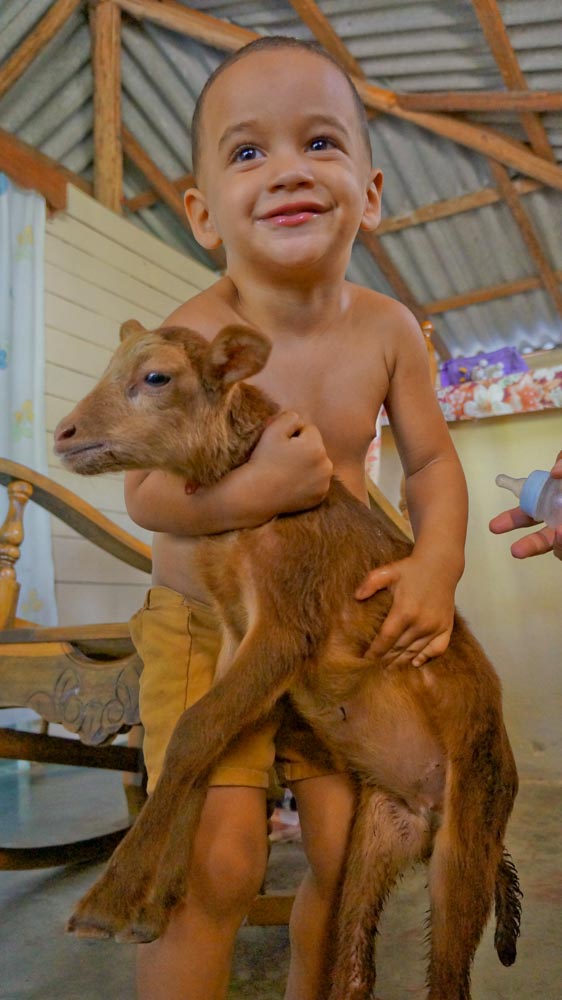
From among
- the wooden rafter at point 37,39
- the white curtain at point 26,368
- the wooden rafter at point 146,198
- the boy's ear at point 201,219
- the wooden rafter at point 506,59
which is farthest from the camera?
the wooden rafter at point 146,198

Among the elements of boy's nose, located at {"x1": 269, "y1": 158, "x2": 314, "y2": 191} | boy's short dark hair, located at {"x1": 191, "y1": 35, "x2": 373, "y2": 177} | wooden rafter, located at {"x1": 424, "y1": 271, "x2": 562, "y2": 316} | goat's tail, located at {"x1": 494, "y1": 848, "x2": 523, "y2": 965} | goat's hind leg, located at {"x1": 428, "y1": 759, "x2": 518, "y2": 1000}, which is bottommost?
A: goat's tail, located at {"x1": 494, "y1": 848, "x2": 523, "y2": 965}

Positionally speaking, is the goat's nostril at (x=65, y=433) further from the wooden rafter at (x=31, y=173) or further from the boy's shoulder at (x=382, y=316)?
the wooden rafter at (x=31, y=173)

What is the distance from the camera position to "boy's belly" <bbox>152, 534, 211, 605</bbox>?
1.19 m

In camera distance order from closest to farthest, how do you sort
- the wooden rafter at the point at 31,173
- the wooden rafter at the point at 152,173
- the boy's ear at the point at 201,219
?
the boy's ear at the point at 201,219, the wooden rafter at the point at 31,173, the wooden rafter at the point at 152,173

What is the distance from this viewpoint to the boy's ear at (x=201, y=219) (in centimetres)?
136

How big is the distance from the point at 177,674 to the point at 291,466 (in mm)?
394

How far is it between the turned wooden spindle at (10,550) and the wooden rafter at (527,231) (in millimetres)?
4184

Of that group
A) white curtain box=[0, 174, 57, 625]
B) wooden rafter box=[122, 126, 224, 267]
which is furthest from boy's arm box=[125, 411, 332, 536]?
wooden rafter box=[122, 126, 224, 267]

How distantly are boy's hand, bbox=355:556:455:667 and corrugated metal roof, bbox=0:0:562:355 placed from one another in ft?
13.0

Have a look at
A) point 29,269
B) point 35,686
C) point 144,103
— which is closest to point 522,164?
point 144,103

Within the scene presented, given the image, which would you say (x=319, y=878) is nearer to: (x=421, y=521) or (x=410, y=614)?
(x=410, y=614)

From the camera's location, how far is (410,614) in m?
1.06

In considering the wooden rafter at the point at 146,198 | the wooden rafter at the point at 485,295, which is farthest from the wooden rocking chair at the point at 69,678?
the wooden rafter at the point at 485,295

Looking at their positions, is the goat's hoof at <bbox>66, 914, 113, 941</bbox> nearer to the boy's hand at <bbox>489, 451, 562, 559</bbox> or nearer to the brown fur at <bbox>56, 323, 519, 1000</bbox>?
the brown fur at <bbox>56, 323, 519, 1000</bbox>
